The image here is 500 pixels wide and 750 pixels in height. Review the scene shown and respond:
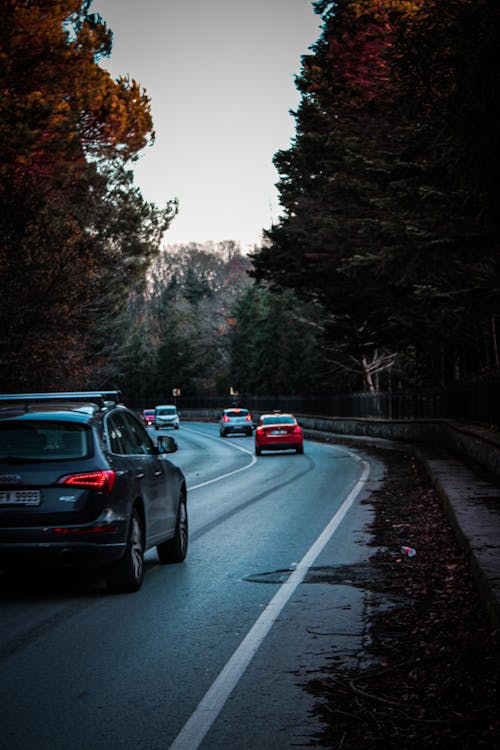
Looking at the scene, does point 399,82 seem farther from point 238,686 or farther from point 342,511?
point 238,686

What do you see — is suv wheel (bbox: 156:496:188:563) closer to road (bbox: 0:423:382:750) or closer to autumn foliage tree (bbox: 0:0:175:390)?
road (bbox: 0:423:382:750)

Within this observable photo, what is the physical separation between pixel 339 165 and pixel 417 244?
13.2 meters

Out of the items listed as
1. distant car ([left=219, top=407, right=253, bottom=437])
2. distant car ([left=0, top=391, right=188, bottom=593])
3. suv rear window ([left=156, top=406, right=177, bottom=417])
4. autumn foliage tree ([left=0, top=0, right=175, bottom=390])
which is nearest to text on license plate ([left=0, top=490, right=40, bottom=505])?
distant car ([left=0, top=391, right=188, bottom=593])

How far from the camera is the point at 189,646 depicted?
300 inches

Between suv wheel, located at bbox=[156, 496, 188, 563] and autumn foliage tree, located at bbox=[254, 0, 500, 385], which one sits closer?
autumn foliage tree, located at bbox=[254, 0, 500, 385]

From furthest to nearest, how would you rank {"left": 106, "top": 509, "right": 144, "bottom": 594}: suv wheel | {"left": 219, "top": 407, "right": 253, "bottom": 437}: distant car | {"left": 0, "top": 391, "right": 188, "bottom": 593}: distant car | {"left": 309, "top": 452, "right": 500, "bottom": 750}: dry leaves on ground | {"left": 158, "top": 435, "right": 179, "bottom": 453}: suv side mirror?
1. {"left": 219, "top": 407, "right": 253, "bottom": 437}: distant car
2. {"left": 158, "top": 435, "right": 179, "bottom": 453}: suv side mirror
3. {"left": 106, "top": 509, "right": 144, "bottom": 594}: suv wheel
4. {"left": 0, "top": 391, "right": 188, "bottom": 593}: distant car
5. {"left": 309, "top": 452, "right": 500, "bottom": 750}: dry leaves on ground

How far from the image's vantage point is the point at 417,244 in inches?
743

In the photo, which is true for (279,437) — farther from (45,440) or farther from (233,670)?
(233,670)

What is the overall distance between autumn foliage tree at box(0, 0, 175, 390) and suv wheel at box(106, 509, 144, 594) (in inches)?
566

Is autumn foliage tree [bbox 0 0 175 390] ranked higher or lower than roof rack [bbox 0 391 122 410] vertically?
higher

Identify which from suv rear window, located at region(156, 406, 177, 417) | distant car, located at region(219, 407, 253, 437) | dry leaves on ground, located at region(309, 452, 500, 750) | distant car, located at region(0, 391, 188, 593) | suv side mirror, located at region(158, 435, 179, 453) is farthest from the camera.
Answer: suv rear window, located at region(156, 406, 177, 417)

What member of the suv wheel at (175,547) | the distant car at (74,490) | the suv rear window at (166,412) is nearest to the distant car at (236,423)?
the suv rear window at (166,412)

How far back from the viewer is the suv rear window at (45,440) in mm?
9672

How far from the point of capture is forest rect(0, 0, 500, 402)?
42.2 ft
